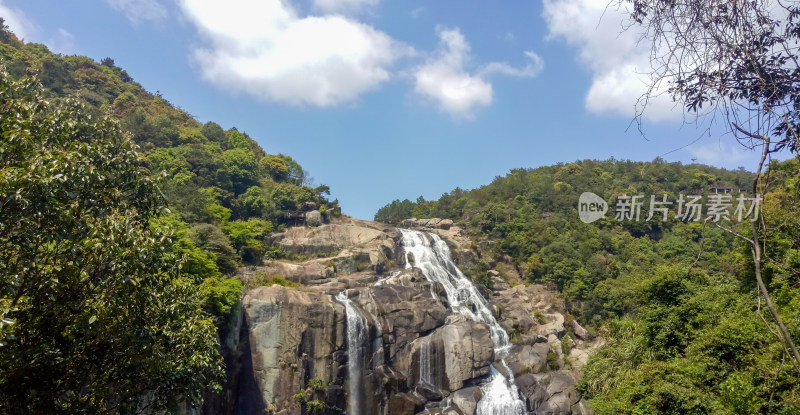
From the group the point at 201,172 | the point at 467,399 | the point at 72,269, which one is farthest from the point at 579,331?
the point at 201,172

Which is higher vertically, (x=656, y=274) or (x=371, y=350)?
(x=656, y=274)

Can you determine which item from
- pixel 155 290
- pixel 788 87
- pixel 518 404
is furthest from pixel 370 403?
pixel 788 87

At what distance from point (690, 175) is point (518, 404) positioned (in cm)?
5239

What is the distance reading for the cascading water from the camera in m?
20.6

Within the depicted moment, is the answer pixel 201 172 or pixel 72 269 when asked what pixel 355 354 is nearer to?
pixel 72 269

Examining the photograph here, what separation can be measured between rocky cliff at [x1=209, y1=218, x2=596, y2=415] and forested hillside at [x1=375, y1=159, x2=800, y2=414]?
4.51 m

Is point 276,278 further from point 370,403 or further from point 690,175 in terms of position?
point 690,175

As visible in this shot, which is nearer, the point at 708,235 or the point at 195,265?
the point at 195,265

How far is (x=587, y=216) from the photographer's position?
1740 inches

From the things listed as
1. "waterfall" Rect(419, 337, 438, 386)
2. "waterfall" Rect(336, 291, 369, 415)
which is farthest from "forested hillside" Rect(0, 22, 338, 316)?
"waterfall" Rect(419, 337, 438, 386)

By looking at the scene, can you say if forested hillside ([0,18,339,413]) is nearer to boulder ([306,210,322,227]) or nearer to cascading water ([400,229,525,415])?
cascading water ([400,229,525,415])

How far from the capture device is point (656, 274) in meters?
13.8

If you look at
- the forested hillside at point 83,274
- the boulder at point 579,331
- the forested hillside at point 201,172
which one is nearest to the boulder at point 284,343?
the forested hillside at point 201,172

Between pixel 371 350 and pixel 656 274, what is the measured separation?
1302cm
